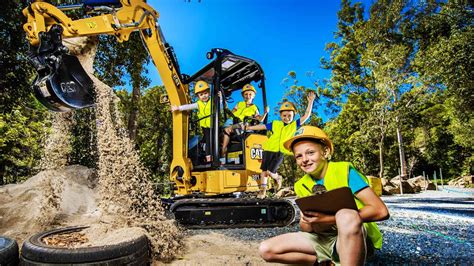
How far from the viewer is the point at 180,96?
5.88m

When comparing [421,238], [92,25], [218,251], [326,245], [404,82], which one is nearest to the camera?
[326,245]

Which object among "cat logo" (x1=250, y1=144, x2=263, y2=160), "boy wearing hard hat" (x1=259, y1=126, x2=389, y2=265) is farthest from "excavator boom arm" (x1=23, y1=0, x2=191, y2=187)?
"boy wearing hard hat" (x1=259, y1=126, x2=389, y2=265)

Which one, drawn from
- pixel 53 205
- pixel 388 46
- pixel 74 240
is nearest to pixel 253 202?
pixel 74 240

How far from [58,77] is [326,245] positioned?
4122 millimetres

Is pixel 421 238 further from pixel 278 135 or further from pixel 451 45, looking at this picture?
pixel 451 45

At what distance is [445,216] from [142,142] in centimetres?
2094

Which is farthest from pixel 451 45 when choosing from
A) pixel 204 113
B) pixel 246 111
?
pixel 204 113

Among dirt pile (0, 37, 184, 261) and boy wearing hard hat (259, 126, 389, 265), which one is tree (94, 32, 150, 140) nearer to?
dirt pile (0, 37, 184, 261)

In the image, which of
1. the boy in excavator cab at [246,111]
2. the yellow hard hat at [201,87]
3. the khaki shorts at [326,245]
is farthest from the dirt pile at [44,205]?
the khaki shorts at [326,245]

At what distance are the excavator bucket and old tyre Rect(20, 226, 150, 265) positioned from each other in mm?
2048

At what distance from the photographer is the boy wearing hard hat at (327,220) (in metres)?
1.96

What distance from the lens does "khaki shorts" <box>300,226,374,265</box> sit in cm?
228

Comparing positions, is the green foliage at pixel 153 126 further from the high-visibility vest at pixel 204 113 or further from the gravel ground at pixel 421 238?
the gravel ground at pixel 421 238

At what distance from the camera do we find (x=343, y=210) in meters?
2.00
